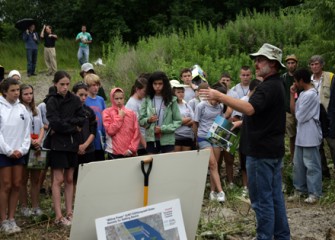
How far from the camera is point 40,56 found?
23.8 metres

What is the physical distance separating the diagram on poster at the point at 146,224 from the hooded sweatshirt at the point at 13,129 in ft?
8.76

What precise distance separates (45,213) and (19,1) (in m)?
37.1

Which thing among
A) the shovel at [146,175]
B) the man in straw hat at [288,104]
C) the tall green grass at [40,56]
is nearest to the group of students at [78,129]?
the man in straw hat at [288,104]

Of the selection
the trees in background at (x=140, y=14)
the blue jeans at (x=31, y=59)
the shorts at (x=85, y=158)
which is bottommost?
the shorts at (x=85, y=158)

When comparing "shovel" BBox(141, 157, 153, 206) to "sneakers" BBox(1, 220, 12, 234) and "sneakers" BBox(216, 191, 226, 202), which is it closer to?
"sneakers" BBox(1, 220, 12, 234)

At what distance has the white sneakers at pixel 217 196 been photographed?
25.6 ft

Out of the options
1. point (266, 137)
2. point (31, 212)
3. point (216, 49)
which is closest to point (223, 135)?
point (266, 137)

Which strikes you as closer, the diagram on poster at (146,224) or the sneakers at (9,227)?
the diagram on poster at (146,224)

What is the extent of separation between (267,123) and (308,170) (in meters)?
3.04

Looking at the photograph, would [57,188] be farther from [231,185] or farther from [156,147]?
[231,185]

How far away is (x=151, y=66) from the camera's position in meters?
14.3

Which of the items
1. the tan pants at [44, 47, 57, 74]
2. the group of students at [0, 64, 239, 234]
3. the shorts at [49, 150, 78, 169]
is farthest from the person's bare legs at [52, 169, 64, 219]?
the tan pants at [44, 47, 57, 74]

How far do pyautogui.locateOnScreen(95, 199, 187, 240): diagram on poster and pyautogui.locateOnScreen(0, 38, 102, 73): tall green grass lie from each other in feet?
55.5

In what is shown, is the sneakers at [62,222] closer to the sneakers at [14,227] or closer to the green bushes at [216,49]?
the sneakers at [14,227]
